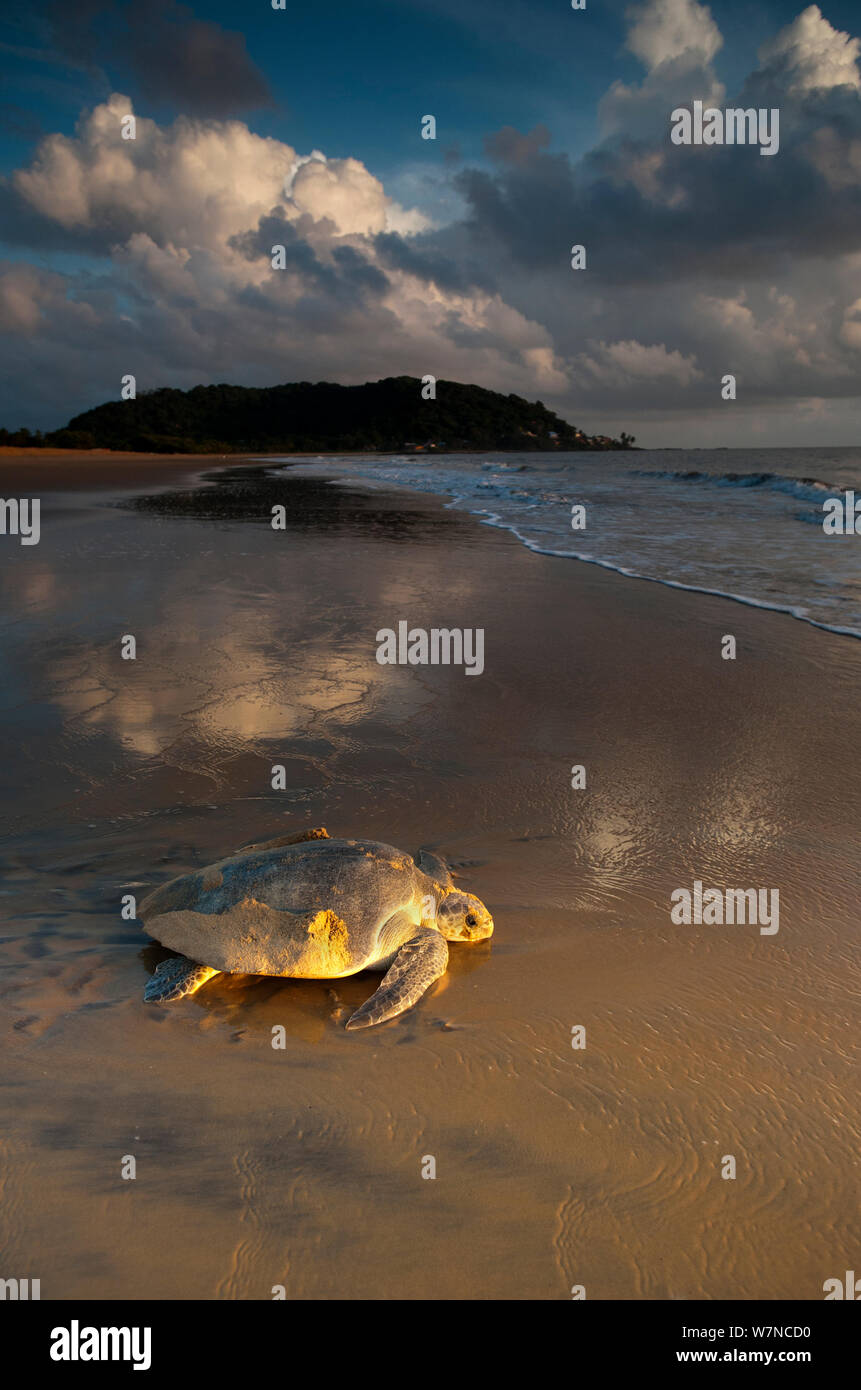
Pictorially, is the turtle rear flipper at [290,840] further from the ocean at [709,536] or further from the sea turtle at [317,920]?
the ocean at [709,536]

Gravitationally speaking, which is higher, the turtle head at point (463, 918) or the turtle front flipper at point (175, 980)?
the turtle head at point (463, 918)

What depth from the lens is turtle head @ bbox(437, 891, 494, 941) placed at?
10.7 ft

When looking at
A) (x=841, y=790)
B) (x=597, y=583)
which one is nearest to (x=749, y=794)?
(x=841, y=790)

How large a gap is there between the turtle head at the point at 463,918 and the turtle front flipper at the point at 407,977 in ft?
0.26

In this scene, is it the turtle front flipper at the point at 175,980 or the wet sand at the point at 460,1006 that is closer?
the wet sand at the point at 460,1006

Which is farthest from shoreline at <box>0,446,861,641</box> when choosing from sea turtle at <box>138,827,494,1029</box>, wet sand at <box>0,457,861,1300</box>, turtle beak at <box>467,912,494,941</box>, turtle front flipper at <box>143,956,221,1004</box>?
turtle front flipper at <box>143,956,221,1004</box>

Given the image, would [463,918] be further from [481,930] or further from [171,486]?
[171,486]

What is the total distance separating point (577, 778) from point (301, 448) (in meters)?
93.5

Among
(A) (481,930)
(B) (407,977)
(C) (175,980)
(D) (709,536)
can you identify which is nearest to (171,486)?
(D) (709,536)

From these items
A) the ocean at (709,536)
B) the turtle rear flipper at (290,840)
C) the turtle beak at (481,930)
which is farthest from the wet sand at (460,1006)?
the ocean at (709,536)

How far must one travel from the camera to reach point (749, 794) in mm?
4539

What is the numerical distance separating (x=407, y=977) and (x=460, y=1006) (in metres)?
0.24

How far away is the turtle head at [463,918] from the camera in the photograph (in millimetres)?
3256

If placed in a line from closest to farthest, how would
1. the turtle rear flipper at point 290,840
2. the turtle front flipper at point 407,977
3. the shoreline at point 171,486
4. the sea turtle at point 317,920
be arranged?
1. the turtle front flipper at point 407,977
2. the sea turtle at point 317,920
3. the turtle rear flipper at point 290,840
4. the shoreline at point 171,486
